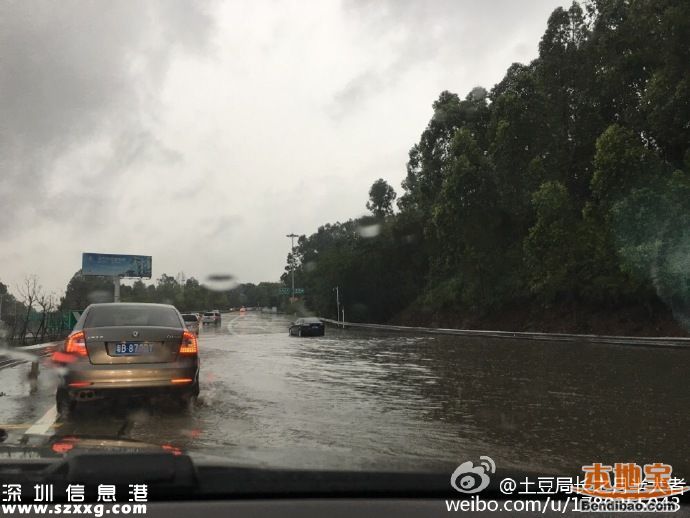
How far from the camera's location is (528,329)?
36.0m

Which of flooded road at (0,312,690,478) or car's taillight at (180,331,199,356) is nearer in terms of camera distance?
flooded road at (0,312,690,478)

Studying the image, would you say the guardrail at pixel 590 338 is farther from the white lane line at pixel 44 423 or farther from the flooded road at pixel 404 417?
the white lane line at pixel 44 423

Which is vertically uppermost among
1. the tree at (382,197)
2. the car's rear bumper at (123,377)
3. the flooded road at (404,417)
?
the tree at (382,197)

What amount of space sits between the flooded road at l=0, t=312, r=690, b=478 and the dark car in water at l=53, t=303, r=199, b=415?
1.32 feet

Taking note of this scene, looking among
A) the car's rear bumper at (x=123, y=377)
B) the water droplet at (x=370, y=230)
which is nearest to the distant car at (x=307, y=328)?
the car's rear bumper at (x=123, y=377)

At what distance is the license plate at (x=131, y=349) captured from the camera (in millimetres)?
7418

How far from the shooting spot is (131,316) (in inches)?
324

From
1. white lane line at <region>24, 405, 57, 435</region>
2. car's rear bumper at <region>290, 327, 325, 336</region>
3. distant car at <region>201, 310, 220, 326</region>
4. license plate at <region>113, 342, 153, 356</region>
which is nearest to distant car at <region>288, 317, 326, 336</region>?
car's rear bumper at <region>290, 327, 325, 336</region>

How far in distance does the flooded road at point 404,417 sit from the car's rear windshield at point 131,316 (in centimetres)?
120

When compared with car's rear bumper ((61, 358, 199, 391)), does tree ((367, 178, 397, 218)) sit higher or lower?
higher

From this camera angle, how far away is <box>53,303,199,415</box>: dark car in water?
7.26 m

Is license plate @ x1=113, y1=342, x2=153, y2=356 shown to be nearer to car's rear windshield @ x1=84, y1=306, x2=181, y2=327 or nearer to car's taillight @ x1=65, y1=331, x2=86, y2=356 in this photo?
car's taillight @ x1=65, y1=331, x2=86, y2=356

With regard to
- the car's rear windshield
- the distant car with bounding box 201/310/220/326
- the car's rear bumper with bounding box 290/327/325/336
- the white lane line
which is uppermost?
the distant car with bounding box 201/310/220/326

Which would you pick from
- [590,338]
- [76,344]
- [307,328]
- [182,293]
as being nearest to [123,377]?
[76,344]
